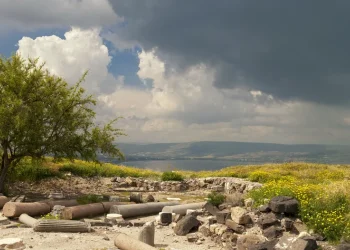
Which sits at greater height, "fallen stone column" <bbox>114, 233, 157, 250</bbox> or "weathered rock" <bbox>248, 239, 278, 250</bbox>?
"fallen stone column" <bbox>114, 233, 157, 250</bbox>

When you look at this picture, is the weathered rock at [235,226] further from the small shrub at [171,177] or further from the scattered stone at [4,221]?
the small shrub at [171,177]

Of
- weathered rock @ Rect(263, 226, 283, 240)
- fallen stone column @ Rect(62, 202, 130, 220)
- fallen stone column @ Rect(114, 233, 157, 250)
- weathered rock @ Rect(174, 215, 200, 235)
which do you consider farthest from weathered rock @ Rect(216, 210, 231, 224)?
fallen stone column @ Rect(62, 202, 130, 220)

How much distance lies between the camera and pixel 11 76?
2303 centimetres

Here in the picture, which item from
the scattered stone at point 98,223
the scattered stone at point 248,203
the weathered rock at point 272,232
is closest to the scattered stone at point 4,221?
the scattered stone at point 98,223

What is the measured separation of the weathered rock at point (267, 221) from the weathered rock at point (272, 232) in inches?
13.1

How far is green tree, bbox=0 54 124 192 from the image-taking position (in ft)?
74.5

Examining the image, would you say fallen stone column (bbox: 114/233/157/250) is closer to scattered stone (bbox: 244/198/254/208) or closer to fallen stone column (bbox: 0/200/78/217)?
fallen stone column (bbox: 0/200/78/217)

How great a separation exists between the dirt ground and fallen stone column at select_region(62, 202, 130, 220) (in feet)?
6.65

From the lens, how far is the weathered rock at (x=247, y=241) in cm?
1389

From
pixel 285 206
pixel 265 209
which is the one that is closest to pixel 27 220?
pixel 265 209

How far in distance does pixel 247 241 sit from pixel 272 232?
1.37 m

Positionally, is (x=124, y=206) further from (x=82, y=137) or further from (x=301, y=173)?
(x=301, y=173)

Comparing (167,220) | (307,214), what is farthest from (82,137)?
(307,214)

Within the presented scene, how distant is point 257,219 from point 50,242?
8.39m
